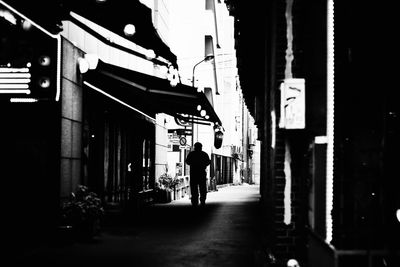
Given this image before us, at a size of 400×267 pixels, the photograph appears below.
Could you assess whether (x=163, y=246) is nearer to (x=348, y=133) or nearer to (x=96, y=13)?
(x=96, y=13)

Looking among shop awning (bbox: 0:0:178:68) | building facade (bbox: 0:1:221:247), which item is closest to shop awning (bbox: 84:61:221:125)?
building facade (bbox: 0:1:221:247)

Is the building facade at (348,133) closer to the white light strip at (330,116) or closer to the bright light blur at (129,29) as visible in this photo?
the white light strip at (330,116)

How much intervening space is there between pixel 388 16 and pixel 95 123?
1097 centimetres

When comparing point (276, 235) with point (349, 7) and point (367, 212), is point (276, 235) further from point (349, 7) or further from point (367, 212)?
point (349, 7)

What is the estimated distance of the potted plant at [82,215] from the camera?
33.4ft

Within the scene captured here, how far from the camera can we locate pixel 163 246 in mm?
9703

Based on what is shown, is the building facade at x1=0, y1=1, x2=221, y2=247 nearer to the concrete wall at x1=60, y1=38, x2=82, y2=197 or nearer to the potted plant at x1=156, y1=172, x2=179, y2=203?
the concrete wall at x1=60, y1=38, x2=82, y2=197

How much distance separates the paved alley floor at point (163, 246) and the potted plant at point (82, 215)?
215mm

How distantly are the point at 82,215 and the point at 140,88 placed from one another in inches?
177

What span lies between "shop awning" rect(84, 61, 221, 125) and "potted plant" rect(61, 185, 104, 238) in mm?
3353

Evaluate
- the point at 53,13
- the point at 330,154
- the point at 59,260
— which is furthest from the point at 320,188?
the point at 53,13

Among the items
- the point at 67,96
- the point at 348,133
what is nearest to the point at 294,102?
the point at 348,133

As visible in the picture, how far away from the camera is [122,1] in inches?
372

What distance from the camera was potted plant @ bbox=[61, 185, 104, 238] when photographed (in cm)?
1019
